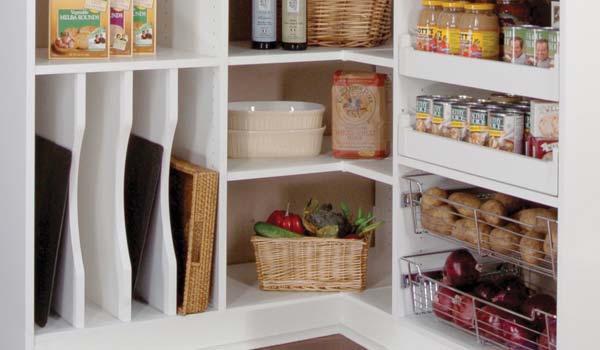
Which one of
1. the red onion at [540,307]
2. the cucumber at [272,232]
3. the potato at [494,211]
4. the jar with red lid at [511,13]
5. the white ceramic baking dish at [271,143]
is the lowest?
the red onion at [540,307]

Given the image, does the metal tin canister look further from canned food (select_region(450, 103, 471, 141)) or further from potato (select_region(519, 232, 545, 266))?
potato (select_region(519, 232, 545, 266))

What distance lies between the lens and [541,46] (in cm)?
213

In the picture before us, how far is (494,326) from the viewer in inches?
93.9

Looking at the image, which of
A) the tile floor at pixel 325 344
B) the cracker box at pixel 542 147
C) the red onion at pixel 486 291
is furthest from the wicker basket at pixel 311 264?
the cracker box at pixel 542 147

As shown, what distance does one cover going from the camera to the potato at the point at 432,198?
2.51m

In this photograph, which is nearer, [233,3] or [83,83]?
[83,83]

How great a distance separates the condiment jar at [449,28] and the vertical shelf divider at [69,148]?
746mm

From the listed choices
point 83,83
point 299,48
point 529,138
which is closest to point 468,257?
point 529,138

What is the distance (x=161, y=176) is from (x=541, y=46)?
888 mm

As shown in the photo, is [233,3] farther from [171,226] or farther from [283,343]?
[283,343]

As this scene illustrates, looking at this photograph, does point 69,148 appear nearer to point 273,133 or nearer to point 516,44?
point 273,133

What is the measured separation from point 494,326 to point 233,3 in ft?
3.77

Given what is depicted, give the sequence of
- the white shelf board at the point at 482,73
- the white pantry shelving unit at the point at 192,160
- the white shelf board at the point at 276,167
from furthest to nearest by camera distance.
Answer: the white shelf board at the point at 276,167, the white pantry shelving unit at the point at 192,160, the white shelf board at the point at 482,73

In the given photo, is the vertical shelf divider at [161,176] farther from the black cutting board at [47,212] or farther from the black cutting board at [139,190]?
the black cutting board at [47,212]
